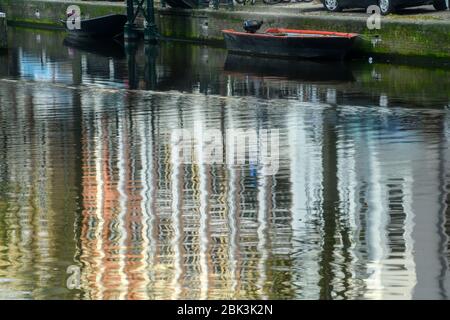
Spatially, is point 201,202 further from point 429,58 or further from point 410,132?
point 429,58

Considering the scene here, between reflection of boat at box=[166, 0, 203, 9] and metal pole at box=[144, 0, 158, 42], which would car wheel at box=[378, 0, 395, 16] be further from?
metal pole at box=[144, 0, 158, 42]

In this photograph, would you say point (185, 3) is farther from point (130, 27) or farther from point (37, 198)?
point (37, 198)

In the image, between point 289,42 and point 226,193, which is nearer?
point 226,193

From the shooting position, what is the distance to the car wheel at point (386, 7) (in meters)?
45.6

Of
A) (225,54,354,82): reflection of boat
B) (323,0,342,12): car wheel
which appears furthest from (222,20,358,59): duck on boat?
(323,0,342,12): car wheel

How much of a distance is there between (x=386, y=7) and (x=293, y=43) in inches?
132

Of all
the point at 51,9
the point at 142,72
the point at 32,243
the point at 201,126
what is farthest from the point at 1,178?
the point at 51,9

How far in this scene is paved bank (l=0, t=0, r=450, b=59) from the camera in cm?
4188

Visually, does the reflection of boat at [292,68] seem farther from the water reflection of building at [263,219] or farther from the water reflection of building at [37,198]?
the water reflection of building at [263,219]

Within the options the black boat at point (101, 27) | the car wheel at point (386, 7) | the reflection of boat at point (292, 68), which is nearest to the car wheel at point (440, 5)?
the car wheel at point (386, 7)

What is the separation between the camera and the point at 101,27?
5722 centimetres

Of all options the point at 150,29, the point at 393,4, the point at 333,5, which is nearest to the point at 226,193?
the point at 393,4

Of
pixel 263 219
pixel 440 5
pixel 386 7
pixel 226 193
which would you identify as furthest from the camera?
pixel 440 5
